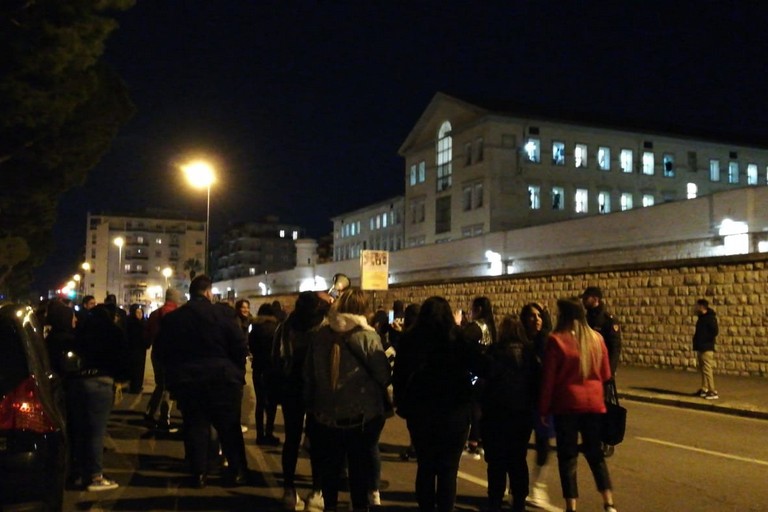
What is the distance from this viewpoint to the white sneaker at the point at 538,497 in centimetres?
739

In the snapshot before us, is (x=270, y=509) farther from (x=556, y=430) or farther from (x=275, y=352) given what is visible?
(x=556, y=430)

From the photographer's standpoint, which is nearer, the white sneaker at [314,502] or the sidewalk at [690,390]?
the white sneaker at [314,502]

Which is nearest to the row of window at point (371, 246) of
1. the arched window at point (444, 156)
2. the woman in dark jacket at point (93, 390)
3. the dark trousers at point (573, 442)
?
the arched window at point (444, 156)

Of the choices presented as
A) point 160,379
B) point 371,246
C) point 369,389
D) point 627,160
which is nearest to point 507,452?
point 369,389

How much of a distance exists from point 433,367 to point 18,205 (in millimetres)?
29192

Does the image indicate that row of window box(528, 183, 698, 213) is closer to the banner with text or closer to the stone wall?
A: the stone wall

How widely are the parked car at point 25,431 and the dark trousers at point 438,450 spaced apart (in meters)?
2.35

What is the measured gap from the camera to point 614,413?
22.0 ft

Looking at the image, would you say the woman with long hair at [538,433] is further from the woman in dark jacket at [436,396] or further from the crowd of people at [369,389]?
the woman in dark jacket at [436,396]

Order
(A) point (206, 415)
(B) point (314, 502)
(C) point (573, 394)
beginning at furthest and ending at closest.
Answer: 1. (A) point (206, 415)
2. (B) point (314, 502)
3. (C) point (573, 394)

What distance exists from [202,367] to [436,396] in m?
2.73

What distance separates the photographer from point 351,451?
6176 millimetres

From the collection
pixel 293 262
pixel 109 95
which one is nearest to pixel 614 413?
pixel 109 95

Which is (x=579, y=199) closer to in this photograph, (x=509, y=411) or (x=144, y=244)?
(x=509, y=411)
